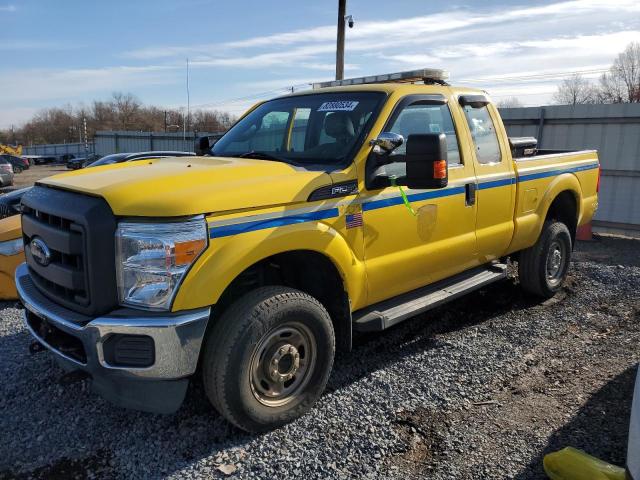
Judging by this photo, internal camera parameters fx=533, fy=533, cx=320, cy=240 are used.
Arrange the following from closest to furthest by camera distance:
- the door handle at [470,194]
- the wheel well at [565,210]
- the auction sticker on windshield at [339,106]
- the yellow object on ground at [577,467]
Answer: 1. the yellow object on ground at [577,467]
2. the auction sticker on windshield at [339,106]
3. the door handle at [470,194]
4. the wheel well at [565,210]

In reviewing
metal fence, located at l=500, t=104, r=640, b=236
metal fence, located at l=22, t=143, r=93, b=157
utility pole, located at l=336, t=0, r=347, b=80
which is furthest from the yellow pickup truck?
metal fence, located at l=22, t=143, r=93, b=157

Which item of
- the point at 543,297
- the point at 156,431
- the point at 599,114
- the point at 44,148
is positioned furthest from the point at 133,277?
the point at 44,148

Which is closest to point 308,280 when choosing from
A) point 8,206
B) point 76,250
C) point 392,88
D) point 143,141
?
point 76,250

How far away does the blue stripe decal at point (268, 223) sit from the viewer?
2.74 m

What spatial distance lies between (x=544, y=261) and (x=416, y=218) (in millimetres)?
2310

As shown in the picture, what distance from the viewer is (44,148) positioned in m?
60.4

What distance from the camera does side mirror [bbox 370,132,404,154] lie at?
3.48 metres

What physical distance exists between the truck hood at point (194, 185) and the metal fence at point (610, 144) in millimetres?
8117

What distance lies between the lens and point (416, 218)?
380 cm

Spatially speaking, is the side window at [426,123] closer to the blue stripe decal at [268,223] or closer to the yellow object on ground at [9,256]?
the blue stripe decal at [268,223]

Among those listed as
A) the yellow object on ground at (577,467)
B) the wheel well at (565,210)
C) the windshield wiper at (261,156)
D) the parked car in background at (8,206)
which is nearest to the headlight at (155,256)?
the windshield wiper at (261,156)

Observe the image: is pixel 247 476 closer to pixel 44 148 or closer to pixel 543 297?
pixel 543 297

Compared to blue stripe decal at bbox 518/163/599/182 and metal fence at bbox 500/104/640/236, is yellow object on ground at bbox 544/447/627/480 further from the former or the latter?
metal fence at bbox 500/104/640/236

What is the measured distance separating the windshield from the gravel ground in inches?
63.8
